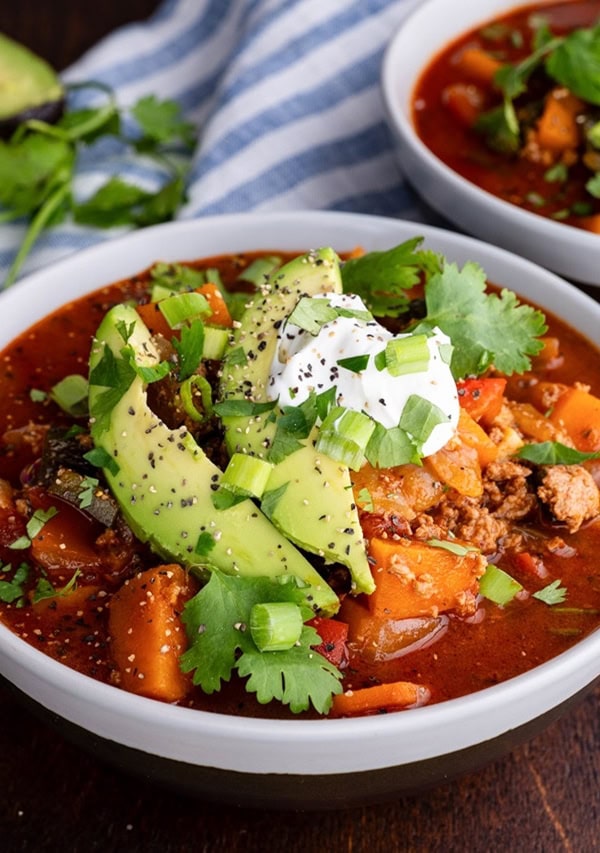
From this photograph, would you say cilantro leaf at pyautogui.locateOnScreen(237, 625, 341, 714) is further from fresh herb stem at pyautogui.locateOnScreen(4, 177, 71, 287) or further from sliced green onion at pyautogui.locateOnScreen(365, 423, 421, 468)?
fresh herb stem at pyautogui.locateOnScreen(4, 177, 71, 287)

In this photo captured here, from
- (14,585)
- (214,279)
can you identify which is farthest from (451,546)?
(214,279)

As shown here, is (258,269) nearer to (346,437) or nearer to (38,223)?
(346,437)

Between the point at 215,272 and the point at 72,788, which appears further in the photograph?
the point at 215,272

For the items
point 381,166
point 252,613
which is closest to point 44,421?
point 252,613

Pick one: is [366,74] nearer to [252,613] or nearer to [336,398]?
[336,398]

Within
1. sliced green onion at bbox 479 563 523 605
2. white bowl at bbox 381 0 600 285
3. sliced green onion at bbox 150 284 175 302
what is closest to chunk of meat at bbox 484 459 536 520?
sliced green onion at bbox 479 563 523 605

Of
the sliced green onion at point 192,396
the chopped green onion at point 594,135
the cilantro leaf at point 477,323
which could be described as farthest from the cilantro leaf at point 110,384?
the chopped green onion at point 594,135
